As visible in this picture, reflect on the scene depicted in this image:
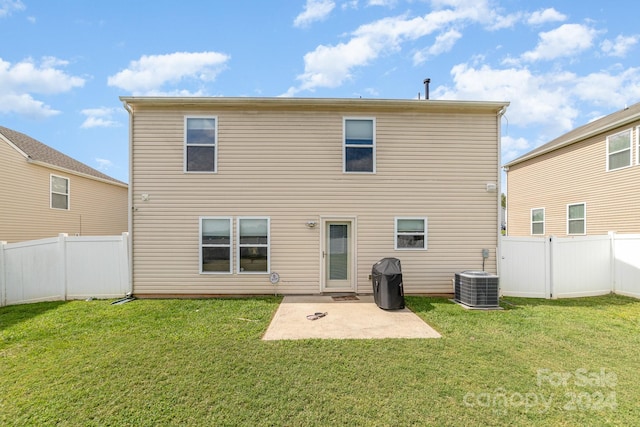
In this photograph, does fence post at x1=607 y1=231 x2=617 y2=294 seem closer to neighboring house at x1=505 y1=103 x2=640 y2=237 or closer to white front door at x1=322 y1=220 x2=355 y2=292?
neighboring house at x1=505 y1=103 x2=640 y2=237

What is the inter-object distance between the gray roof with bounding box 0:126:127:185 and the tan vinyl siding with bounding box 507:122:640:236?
2080cm

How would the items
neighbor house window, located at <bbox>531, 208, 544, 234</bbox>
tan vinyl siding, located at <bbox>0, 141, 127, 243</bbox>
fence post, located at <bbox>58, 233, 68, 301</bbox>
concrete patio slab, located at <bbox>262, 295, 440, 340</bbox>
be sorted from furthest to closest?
neighbor house window, located at <bbox>531, 208, 544, 234</bbox> → tan vinyl siding, located at <bbox>0, 141, 127, 243</bbox> → fence post, located at <bbox>58, 233, 68, 301</bbox> → concrete patio slab, located at <bbox>262, 295, 440, 340</bbox>

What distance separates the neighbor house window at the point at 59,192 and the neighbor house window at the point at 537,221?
823 inches

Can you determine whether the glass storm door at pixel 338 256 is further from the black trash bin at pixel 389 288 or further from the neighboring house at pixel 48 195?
the neighboring house at pixel 48 195

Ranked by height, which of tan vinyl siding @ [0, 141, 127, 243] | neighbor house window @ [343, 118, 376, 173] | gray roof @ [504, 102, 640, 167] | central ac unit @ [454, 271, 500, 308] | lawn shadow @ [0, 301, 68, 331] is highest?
gray roof @ [504, 102, 640, 167]

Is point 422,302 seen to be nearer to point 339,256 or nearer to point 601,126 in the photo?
point 339,256

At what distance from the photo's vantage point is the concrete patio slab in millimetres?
4406

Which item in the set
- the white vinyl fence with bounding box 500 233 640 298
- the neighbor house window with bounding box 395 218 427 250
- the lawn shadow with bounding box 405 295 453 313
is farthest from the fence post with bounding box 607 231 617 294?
the neighbor house window with bounding box 395 218 427 250

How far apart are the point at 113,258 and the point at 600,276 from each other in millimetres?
12881

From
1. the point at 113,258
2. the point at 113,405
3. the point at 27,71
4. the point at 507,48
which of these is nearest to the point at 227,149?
the point at 113,258

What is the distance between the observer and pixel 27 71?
1273 cm

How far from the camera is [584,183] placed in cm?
977

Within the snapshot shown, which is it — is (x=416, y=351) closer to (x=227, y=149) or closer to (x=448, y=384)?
(x=448, y=384)

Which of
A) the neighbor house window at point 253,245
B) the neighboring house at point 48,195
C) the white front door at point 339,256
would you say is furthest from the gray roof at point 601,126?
the neighboring house at point 48,195
